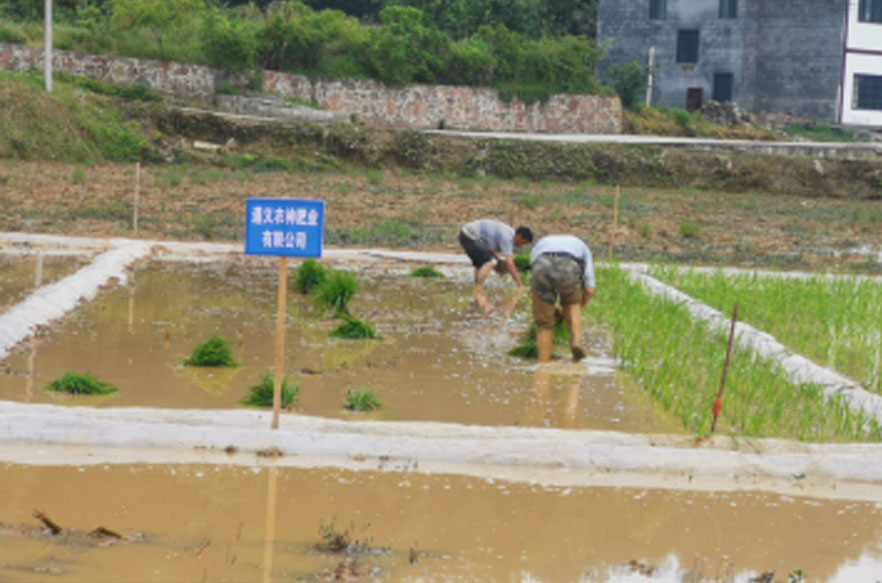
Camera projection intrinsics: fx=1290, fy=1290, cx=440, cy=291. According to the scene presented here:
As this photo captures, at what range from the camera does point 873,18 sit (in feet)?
138

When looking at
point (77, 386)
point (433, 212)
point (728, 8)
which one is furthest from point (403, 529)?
point (728, 8)

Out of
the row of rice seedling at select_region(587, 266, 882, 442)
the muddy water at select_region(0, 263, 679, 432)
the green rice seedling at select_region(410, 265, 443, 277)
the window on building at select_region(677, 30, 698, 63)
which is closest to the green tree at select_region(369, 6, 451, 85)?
the window on building at select_region(677, 30, 698, 63)

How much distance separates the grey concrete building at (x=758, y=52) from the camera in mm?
41812

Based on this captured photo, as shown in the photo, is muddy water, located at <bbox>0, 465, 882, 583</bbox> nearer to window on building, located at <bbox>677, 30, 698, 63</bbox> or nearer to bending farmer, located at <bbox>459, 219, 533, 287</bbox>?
bending farmer, located at <bbox>459, 219, 533, 287</bbox>

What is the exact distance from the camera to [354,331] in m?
11.7

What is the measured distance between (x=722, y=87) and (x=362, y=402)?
1451 inches

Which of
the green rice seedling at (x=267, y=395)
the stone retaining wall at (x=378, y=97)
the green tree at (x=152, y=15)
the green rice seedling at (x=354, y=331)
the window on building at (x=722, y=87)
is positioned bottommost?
the green rice seedling at (x=354, y=331)

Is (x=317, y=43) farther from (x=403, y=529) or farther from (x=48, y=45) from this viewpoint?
(x=403, y=529)

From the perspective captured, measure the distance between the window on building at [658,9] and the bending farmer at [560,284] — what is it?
113ft

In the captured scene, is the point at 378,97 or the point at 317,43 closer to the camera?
the point at 317,43

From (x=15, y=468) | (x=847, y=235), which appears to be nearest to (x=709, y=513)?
(x=15, y=468)

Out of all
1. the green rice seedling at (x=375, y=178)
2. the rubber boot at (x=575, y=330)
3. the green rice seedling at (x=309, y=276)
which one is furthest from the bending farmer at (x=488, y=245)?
the green rice seedling at (x=375, y=178)

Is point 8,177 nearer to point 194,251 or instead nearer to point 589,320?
point 194,251

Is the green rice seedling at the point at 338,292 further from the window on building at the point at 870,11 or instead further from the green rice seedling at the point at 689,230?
the window on building at the point at 870,11
